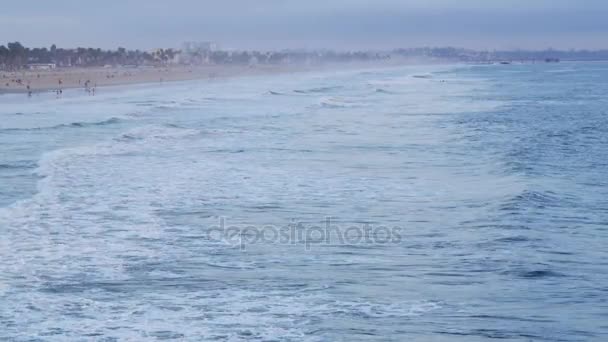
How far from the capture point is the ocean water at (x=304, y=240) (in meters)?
9.64

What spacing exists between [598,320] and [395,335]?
7.63 feet

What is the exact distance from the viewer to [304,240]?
13.7m

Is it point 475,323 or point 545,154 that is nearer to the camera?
point 475,323

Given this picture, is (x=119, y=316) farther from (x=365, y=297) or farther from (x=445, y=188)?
(x=445, y=188)

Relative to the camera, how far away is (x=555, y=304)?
34.0 feet

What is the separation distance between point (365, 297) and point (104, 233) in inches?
207

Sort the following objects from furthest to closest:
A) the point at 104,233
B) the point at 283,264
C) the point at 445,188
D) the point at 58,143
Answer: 1. the point at 58,143
2. the point at 445,188
3. the point at 104,233
4. the point at 283,264

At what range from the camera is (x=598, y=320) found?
9805 mm

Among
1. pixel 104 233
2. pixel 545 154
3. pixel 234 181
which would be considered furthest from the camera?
pixel 545 154

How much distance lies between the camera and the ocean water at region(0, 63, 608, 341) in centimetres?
964

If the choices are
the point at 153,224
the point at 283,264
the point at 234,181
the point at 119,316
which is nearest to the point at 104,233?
the point at 153,224

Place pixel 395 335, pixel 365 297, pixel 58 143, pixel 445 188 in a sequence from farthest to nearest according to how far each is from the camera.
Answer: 1. pixel 58 143
2. pixel 445 188
3. pixel 365 297
4. pixel 395 335

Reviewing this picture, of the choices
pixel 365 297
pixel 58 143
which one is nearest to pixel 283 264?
pixel 365 297

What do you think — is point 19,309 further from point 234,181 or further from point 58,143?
point 58,143
